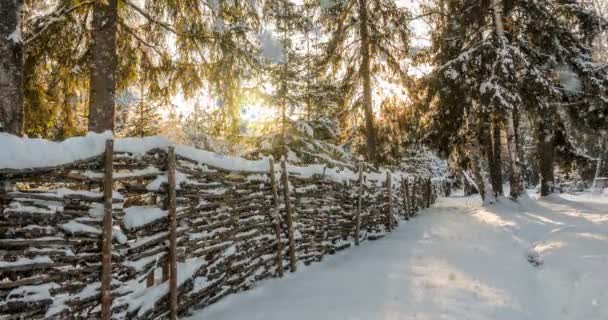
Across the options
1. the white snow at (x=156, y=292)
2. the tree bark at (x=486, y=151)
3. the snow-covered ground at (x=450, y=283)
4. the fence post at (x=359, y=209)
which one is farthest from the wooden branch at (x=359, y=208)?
the tree bark at (x=486, y=151)

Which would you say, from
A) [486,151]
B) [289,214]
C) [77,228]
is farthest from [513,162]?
[77,228]

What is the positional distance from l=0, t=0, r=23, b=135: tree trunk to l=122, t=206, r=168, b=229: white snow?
4.94ft

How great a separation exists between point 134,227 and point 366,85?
12.6 meters

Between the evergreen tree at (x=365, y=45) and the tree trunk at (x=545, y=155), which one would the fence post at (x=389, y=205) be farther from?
the tree trunk at (x=545, y=155)

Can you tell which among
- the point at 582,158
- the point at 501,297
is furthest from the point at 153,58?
the point at 582,158

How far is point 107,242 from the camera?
10.2 feet

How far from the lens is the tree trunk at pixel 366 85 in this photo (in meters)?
14.7

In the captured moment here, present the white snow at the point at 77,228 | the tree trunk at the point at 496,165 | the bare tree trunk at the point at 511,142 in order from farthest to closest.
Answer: the tree trunk at the point at 496,165 < the bare tree trunk at the point at 511,142 < the white snow at the point at 77,228

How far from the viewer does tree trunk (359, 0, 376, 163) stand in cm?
1466

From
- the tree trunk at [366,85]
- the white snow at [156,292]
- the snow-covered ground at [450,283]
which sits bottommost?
the snow-covered ground at [450,283]

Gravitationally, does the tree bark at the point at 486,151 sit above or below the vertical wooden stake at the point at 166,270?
→ above

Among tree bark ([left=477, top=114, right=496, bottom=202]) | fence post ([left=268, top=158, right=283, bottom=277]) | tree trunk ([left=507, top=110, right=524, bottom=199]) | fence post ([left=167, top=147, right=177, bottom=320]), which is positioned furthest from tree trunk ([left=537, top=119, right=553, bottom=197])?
fence post ([left=167, top=147, right=177, bottom=320])

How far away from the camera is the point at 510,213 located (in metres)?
12.1

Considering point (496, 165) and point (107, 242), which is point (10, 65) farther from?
point (496, 165)
